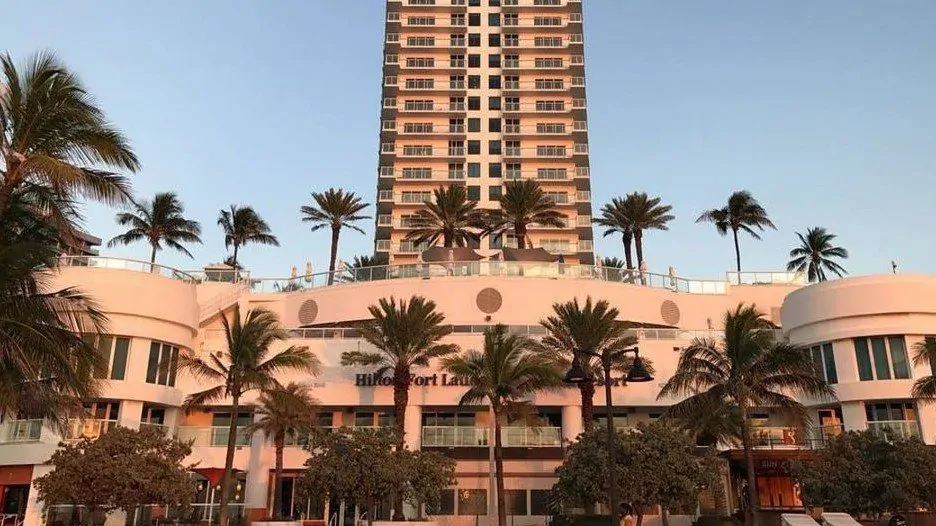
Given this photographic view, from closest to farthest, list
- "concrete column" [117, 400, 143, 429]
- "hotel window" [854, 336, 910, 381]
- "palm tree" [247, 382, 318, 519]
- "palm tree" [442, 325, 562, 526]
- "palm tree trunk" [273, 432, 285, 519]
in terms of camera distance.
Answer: "palm tree" [442, 325, 562, 526] < "palm tree" [247, 382, 318, 519] < "palm tree trunk" [273, 432, 285, 519] < "hotel window" [854, 336, 910, 381] < "concrete column" [117, 400, 143, 429]

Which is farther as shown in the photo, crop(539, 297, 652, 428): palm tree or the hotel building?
the hotel building

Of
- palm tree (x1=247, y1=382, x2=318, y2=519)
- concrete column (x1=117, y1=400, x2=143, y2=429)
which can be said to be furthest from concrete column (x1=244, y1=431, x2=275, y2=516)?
concrete column (x1=117, y1=400, x2=143, y2=429)

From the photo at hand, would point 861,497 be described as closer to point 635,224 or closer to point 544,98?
point 635,224

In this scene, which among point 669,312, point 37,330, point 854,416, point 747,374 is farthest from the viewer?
point 669,312

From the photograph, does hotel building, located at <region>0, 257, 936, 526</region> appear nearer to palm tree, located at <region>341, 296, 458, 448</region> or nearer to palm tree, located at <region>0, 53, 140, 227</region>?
palm tree, located at <region>341, 296, 458, 448</region>

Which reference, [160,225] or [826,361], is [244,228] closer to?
[160,225]

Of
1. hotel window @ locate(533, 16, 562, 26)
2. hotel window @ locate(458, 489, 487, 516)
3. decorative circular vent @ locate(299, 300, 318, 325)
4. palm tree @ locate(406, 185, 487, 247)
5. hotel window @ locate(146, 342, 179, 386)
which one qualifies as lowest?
hotel window @ locate(458, 489, 487, 516)

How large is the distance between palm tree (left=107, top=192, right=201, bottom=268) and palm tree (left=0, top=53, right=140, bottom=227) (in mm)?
49058

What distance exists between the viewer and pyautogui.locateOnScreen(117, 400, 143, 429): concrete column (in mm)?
37656

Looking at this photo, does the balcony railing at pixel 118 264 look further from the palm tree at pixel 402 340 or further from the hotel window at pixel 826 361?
the hotel window at pixel 826 361

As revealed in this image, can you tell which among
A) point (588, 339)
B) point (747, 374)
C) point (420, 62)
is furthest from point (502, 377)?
point (420, 62)

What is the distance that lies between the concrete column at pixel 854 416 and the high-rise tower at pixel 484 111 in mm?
39173

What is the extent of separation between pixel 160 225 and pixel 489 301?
3141cm

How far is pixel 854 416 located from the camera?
36750 millimetres
